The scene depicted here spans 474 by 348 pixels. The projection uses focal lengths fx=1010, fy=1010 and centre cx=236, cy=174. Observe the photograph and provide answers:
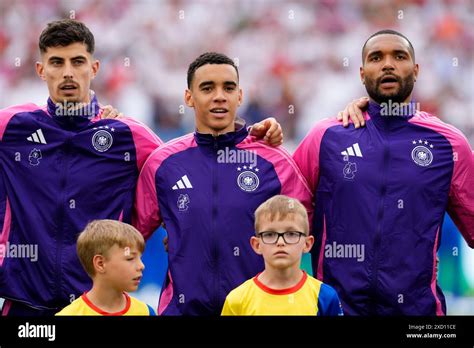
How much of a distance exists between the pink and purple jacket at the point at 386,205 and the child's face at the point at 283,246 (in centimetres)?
49

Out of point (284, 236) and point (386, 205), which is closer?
point (284, 236)

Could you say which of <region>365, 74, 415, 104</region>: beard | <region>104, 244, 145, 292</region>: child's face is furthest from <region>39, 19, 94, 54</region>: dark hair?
<region>365, 74, 415, 104</region>: beard

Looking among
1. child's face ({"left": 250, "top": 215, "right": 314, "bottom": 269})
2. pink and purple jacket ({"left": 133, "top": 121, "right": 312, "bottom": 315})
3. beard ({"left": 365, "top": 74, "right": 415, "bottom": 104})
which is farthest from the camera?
beard ({"left": 365, "top": 74, "right": 415, "bottom": 104})

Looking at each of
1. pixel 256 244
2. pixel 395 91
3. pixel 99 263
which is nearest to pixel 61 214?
pixel 99 263

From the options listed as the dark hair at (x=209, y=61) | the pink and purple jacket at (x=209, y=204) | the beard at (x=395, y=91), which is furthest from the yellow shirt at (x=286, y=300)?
the dark hair at (x=209, y=61)

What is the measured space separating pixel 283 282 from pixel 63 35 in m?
1.89

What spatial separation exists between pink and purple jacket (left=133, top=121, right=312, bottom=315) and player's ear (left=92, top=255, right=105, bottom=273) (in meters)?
0.52

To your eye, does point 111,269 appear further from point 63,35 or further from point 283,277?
point 63,35

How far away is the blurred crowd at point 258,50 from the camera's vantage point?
1021cm

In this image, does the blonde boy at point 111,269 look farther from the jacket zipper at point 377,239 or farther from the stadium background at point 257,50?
the stadium background at point 257,50

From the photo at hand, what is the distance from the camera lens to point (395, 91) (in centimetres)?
542

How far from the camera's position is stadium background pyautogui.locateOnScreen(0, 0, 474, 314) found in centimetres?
1020

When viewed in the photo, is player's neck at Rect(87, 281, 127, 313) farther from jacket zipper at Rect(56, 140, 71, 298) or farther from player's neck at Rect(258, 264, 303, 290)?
player's neck at Rect(258, 264, 303, 290)

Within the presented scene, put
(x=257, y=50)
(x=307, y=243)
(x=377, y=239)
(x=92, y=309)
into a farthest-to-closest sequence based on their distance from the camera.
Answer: (x=257, y=50) < (x=377, y=239) < (x=307, y=243) < (x=92, y=309)
